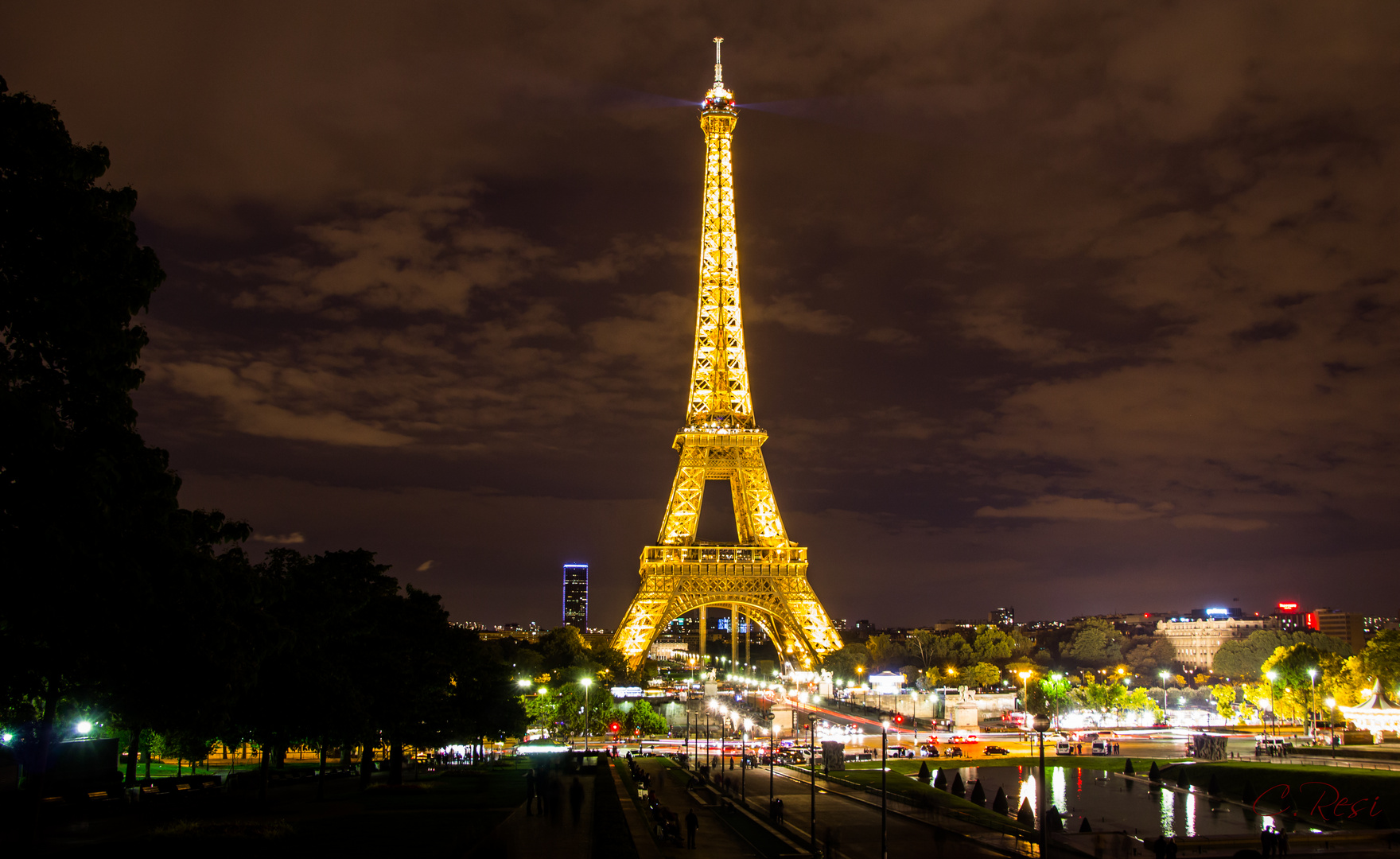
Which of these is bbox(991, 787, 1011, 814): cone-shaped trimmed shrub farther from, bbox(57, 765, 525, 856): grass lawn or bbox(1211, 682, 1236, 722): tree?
bbox(1211, 682, 1236, 722): tree

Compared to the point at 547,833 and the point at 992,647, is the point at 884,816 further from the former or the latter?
the point at 992,647

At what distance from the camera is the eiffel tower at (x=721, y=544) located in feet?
367

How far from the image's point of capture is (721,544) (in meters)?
114

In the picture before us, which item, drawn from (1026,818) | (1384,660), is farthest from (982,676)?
(1026,818)

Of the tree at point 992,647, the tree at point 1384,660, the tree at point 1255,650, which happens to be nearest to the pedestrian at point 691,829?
the tree at point 1384,660

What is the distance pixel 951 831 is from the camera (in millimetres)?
44938

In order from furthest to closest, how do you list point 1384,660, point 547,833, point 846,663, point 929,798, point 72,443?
point 846,663 → point 1384,660 → point 929,798 → point 547,833 → point 72,443

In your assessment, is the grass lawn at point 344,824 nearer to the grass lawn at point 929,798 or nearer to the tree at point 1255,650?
the grass lawn at point 929,798

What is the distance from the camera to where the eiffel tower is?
367 ft

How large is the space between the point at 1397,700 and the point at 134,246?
100260mm

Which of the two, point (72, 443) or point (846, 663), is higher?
point (72, 443)

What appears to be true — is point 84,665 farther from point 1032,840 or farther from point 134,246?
point 1032,840

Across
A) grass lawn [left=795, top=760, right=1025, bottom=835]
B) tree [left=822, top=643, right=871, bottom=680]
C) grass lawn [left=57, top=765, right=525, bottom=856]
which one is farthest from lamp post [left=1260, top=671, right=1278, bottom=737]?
grass lawn [left=57, top=765, right=525, bottom=856]

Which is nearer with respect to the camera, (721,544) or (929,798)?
(929,798)
